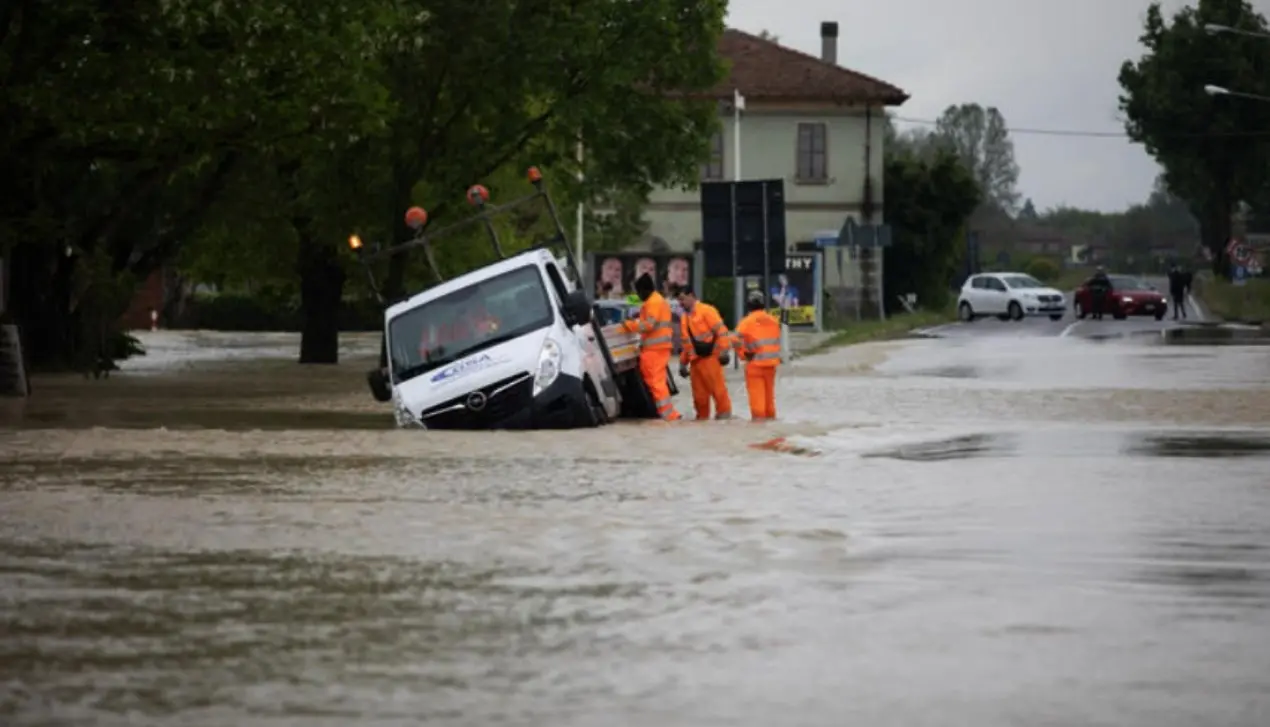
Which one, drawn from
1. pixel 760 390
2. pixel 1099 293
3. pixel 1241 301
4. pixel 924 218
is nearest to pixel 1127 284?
pixel 1099 293

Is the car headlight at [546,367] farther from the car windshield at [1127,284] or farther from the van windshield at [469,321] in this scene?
the car windshield at [1127,284]

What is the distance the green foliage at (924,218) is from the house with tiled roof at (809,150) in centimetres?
86

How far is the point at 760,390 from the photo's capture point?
28703 mm

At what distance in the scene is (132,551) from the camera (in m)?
14.9

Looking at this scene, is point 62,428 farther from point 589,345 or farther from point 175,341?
point 175,341

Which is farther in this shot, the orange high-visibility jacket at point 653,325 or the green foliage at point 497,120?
the green foliage at point 497,120

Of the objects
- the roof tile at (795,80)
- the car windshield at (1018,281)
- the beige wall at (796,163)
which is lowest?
the car windshield at (1018,281)

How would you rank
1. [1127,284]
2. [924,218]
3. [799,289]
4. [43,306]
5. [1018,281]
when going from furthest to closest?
[924,218] < [1127,284] < [1018,281] < [799,289] < [43,306]

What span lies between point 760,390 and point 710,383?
23.4 inches

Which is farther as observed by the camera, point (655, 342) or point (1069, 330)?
point (1069, 330)

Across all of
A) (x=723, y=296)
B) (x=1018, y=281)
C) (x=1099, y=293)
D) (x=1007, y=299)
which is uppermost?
(x=723, y=296)

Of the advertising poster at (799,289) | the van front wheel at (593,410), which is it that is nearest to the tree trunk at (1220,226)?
the advertising poster at (799,289)

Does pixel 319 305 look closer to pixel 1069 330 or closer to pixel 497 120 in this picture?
pixel 497 120

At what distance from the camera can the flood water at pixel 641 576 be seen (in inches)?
381
